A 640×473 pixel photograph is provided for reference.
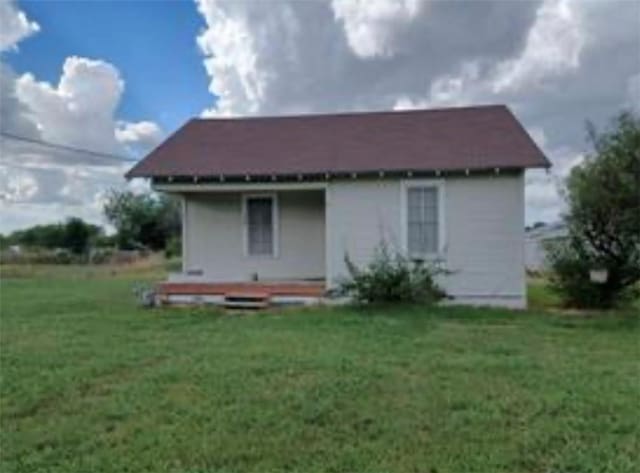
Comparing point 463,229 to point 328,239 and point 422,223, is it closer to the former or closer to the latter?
point 422,223

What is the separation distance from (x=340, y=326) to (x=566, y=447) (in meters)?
7.23

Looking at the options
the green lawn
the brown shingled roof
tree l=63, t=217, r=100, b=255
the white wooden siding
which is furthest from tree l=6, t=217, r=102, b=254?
the green lawn

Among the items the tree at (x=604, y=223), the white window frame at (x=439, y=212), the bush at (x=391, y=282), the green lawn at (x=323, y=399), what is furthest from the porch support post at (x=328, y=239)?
the tree at (x=604, y=223)

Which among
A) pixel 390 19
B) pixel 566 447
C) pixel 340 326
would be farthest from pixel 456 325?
pixel 390 19

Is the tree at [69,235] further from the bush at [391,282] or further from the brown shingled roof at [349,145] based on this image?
the bush at [391,282]

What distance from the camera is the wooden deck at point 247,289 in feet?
54.9

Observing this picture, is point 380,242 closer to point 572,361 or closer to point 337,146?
point 337,146

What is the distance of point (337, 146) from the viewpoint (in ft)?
59.3

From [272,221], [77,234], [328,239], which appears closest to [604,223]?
[328,239]

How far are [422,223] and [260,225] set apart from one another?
3.77 metres

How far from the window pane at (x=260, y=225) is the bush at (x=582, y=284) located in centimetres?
602

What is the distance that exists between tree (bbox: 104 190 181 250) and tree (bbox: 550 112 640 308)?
1926 inches

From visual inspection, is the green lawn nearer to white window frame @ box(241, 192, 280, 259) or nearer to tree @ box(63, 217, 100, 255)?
white window frame @ box(241, 192, 280, 259)

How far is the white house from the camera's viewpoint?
16.3 meters
